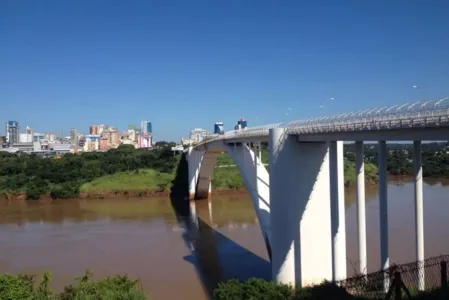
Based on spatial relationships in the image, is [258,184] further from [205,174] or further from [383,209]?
[205,174]

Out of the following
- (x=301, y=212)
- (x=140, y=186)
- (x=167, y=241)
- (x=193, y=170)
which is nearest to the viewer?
(x=301, y=212)

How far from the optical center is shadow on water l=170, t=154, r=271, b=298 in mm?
12900

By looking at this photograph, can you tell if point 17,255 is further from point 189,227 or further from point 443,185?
point 443,185

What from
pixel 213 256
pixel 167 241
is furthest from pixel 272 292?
pixel 167 241

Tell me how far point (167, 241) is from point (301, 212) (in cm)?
910

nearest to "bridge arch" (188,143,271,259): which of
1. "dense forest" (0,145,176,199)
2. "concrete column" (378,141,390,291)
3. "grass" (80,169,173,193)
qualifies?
"concrete column" (378,141,390,291)

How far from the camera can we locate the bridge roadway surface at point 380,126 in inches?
236

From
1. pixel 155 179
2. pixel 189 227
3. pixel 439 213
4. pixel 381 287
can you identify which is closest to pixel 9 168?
pixel 155 179

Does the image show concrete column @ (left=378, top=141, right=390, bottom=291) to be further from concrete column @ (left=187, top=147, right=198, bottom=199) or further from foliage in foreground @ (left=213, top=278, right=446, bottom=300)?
concrete column @ (left=187, top=147, right=198, bottom=199)

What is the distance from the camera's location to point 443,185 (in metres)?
34.0

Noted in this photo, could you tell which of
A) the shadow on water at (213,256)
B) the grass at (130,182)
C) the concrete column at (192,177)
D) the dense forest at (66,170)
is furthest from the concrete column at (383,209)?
the dense forest at (66,170)

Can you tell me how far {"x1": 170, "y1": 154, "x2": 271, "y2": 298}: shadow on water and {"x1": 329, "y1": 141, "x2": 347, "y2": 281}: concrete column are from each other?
12.3ft

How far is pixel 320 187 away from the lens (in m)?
10.6

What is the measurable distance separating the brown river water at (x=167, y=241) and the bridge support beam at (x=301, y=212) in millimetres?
1027
